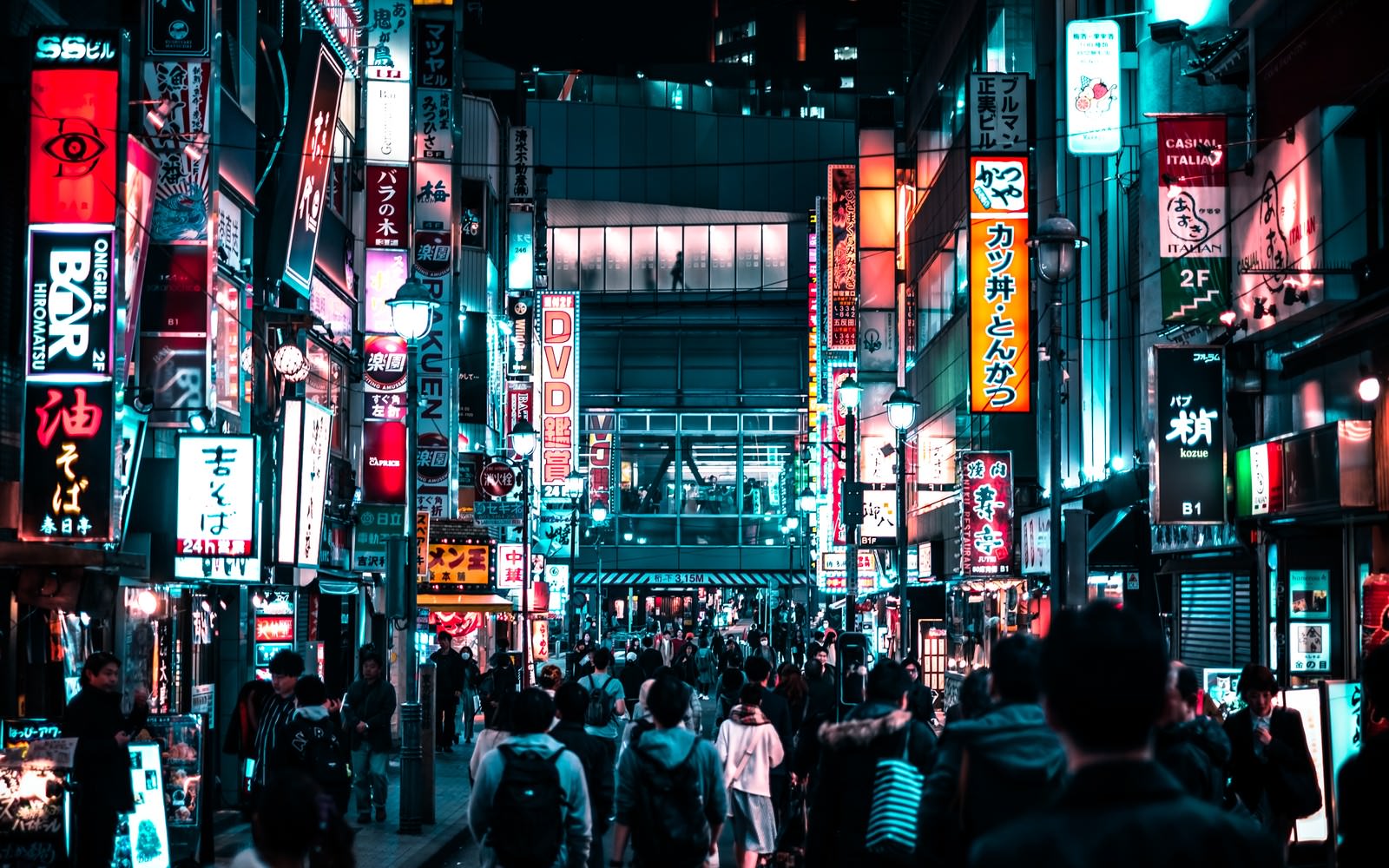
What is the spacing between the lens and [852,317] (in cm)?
5312

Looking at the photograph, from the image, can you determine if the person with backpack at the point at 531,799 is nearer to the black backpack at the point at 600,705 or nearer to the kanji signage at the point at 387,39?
the black backpack at the point at 600,705

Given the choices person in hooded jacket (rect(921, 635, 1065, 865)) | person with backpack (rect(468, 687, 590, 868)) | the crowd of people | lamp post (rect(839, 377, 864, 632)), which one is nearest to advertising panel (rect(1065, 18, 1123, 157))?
lamp post (rect(839, 377, 864, 632))

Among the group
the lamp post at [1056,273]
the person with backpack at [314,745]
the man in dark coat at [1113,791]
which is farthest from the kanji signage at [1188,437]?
the man in dark coat at [1113,791]

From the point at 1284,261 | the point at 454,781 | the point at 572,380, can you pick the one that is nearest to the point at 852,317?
the point at 572,380

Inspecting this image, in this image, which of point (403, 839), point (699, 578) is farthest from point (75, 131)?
point (699, 578)

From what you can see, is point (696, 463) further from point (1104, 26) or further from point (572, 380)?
point (1104, 26)

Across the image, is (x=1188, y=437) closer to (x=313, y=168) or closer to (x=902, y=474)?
(x=902, y=474)

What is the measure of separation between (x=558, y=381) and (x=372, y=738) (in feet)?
115

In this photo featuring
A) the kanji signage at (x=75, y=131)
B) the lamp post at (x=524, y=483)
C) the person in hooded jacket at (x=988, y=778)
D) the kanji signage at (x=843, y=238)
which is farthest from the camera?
the kanji signage at (x=843, y=238)

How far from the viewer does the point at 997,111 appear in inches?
1362

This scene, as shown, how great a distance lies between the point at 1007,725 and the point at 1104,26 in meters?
23.1

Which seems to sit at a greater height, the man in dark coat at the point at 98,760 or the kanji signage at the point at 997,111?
the kanji signage at the point at 997,111

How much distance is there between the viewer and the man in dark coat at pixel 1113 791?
3.64 meters

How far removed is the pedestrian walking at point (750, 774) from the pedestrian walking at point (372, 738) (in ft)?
25.6
